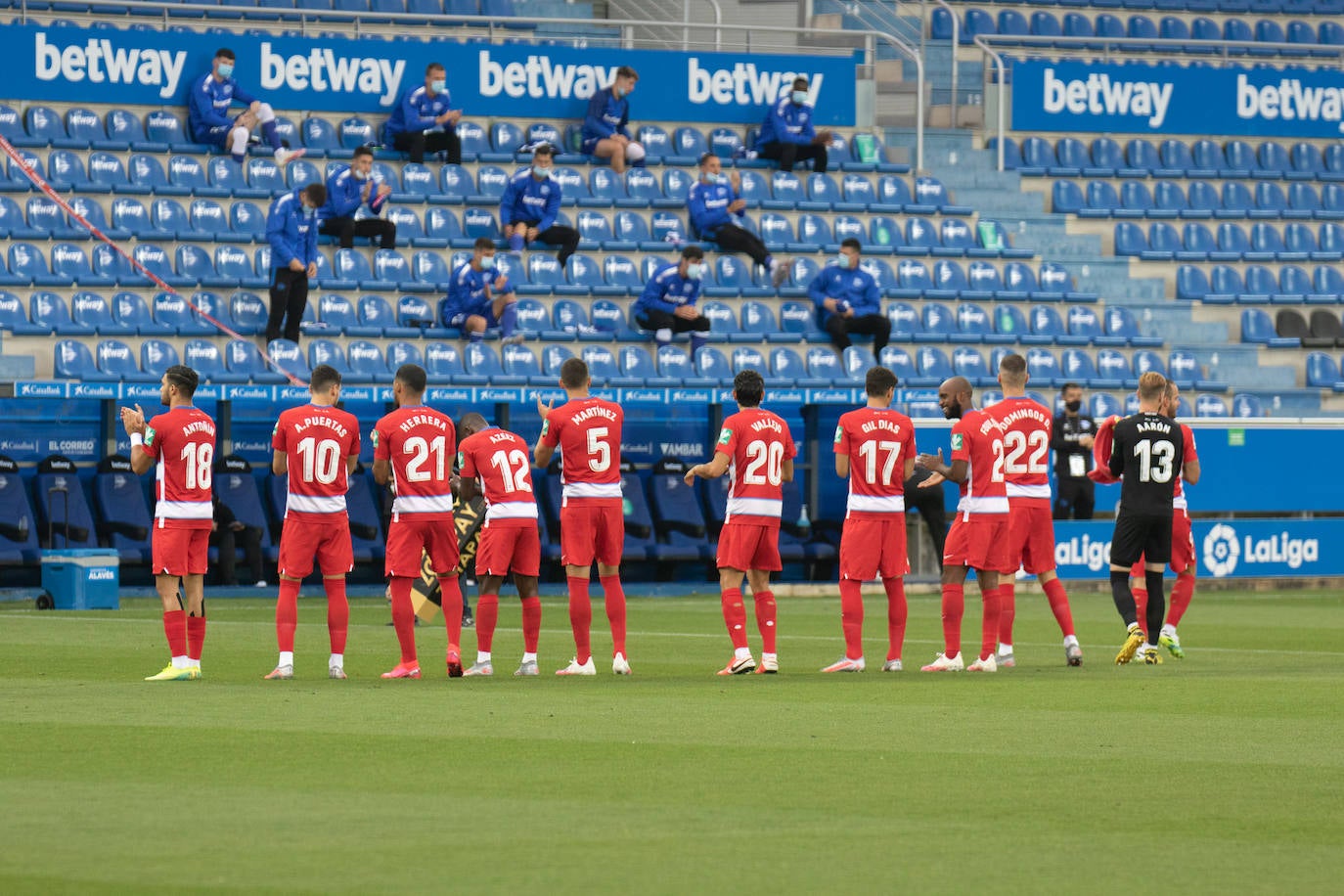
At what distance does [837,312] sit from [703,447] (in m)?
2.69

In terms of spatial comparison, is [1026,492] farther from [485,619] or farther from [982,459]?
[485,619]

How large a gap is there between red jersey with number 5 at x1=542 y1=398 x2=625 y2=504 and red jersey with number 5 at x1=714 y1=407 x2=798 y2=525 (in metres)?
0.80

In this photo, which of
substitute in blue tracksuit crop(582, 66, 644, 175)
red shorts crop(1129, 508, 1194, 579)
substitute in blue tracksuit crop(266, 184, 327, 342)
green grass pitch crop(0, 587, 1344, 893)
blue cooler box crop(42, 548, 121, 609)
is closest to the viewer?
green grass pitch crop(0, 587, 1344, 893)

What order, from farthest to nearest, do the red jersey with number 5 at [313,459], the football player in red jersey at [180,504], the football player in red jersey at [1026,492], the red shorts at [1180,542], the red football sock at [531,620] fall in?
the red shorts at [1180,542] < the football player in red jersey at [1026,492] < the red football sock at [531,620] < the red jersey with number 5 at [313,459] < the football player in red jersey at [180,504]

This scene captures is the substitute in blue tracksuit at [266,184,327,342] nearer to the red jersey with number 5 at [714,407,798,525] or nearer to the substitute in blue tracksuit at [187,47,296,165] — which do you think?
the substitute in blue tracksuit at [187,47,296,165]

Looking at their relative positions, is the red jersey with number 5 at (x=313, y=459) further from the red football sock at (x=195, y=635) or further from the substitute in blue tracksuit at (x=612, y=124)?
the substitute in blue tracksuit at (x=612, y=124)

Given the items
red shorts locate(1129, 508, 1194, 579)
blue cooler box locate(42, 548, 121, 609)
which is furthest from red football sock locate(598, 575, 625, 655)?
blue cooler box locate(42, 548, 121, 609)

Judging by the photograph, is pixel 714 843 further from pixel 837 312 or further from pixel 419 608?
pixel 837 312

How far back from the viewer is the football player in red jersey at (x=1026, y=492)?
49.5ft

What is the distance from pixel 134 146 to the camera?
86.4 ft

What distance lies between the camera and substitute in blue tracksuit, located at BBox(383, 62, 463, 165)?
90.2ft

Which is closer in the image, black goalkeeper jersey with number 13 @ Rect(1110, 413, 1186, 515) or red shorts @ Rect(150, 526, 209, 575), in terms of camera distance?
red shorts @ Rect(150, 526, 209, 575)

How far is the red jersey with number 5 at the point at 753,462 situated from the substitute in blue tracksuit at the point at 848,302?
12.9m

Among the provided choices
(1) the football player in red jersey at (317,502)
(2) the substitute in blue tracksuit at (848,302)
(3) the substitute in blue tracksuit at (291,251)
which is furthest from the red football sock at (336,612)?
(2) the substitute in blue tracksuit at (848,302)
